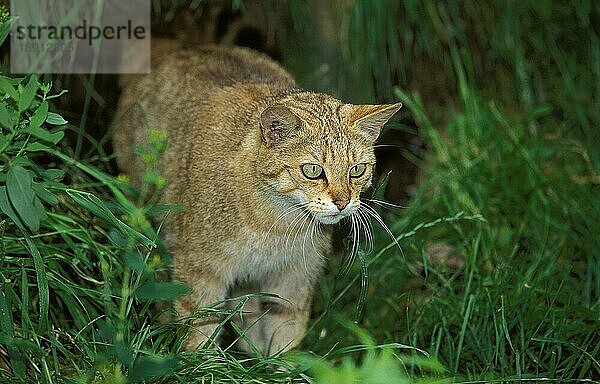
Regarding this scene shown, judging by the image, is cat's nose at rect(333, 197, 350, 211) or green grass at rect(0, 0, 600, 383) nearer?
green grass at rect(0, 0, 600, 383)

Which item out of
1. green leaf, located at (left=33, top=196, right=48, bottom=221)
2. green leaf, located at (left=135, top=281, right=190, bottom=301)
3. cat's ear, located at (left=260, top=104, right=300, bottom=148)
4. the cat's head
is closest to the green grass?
green leaf, located at (left=135, top=281, right=190, bottom=301)

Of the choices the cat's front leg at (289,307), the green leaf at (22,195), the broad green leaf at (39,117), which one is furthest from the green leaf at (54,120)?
the cat's front leg at (289,307)

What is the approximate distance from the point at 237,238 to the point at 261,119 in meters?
0.43

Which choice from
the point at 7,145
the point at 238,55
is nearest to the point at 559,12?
the point at 238,55

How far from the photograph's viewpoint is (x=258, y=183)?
288 cm

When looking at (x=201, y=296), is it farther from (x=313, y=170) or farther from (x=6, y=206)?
(x=6, y=206)

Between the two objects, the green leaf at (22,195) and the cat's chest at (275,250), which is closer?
the green leaf at (22,195)

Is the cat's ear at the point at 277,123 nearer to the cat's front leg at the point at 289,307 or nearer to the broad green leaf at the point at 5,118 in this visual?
the cat's front leg at the point at 289,307

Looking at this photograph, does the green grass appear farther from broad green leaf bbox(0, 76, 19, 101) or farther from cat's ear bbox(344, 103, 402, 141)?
cat's ear bbox(344, 103, 402, 141)

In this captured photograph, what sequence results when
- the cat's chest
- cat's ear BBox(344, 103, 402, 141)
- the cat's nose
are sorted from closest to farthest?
the cat's nose
cat's ear BBox(344, 103, 402, 141)
the cat's chest

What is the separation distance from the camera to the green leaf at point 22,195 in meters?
2.34

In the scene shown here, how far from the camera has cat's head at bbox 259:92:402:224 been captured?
271cm

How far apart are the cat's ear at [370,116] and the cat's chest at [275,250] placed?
0.39 m

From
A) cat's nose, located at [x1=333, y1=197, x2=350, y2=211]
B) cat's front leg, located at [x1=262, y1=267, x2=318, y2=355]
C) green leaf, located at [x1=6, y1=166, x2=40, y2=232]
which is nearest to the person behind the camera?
green leaf, located at [x1=6, y1=166, x2=40, y2=232]
